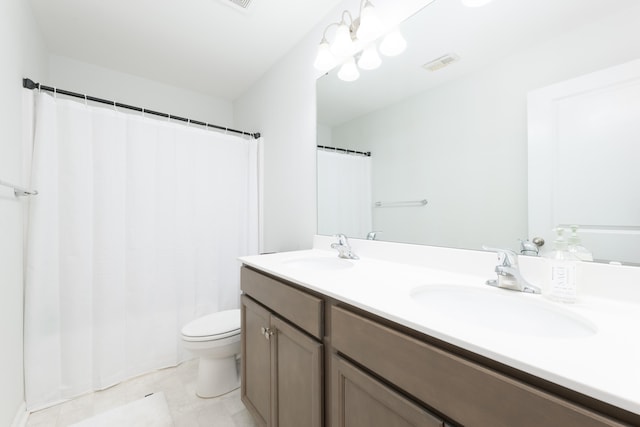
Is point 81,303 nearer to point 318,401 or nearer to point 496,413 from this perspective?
point 318,401

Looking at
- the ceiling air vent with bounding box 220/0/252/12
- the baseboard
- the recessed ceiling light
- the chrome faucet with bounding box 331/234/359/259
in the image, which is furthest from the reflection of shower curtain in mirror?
the baseboard

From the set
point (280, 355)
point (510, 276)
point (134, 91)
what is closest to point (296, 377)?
point (280, 355)

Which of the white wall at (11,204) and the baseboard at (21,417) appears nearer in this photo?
the white wall at (11,204)

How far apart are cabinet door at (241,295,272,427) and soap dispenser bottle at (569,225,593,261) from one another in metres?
1.09

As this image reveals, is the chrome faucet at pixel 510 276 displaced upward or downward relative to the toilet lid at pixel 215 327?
upward

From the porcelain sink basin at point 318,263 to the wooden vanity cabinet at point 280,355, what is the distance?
0.81 ft

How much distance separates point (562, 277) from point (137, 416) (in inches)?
78.2

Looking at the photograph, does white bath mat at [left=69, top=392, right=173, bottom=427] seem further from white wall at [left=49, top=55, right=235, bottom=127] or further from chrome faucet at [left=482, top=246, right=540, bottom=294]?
white wall at [left=49, top=55, right=235, bottom=127]

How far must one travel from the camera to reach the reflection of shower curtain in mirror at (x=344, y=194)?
152 centimetres

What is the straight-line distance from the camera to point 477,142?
40.8 inches

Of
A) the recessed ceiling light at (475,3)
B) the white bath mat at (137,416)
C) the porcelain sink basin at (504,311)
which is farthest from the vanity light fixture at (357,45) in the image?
the white bath mat at (137,416)

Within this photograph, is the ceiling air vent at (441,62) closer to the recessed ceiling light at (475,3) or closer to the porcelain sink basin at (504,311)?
the recessed ceiling light at (475,3)

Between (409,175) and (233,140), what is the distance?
1.55 metres

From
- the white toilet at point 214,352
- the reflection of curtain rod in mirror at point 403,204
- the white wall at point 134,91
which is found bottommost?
the white toilet at point 214,352
